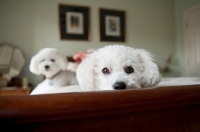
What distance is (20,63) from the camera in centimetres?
272

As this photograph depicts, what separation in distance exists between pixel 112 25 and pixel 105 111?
3.19m

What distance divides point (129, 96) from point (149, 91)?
65mm

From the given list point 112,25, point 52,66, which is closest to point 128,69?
point 52,66

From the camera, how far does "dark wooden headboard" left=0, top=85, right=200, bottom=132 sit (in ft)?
1.08

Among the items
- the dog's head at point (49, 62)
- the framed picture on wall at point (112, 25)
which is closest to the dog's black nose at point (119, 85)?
the dog's head at point (49, 62)

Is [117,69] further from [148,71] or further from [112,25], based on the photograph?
[112,25]

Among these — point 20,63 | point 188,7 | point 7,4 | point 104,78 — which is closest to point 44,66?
point 104,78

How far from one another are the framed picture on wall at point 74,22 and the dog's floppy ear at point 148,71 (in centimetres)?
252

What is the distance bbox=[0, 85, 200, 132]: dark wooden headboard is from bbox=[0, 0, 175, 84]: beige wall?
2.70 meters

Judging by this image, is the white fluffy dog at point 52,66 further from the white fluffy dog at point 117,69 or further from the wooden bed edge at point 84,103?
the wooden bed edge at point 84,103

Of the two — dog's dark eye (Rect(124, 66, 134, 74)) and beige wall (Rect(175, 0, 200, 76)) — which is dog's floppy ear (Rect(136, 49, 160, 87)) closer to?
dog's dark eye (Rect(124, 66, 134, 74))

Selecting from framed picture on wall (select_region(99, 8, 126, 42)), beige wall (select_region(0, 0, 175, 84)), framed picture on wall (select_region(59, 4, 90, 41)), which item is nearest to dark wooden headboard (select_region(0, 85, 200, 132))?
beige wall (select_region(0, 0, 175, 84))

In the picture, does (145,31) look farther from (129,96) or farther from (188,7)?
(129,96)

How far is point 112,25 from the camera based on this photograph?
3436 millimetres
